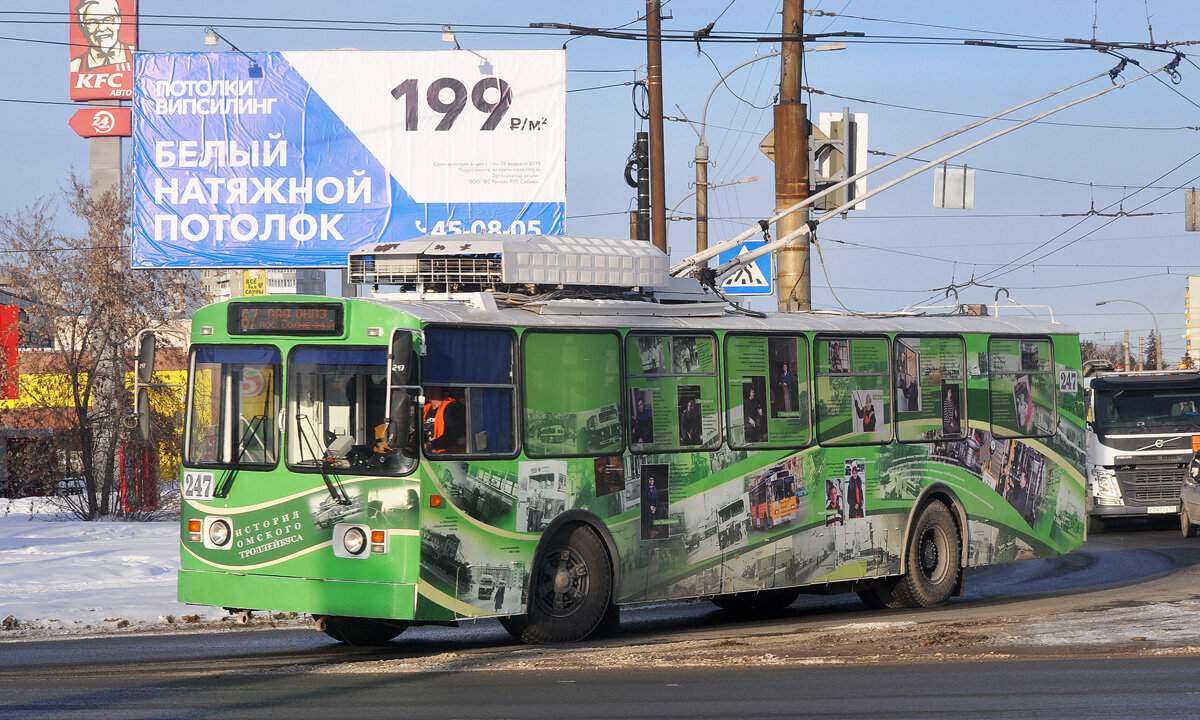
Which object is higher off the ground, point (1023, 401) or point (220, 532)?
point (1023, 401)

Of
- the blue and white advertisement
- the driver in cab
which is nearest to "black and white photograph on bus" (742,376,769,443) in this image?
the driver in cab

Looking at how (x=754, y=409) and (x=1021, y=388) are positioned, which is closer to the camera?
(x=754, y=409)

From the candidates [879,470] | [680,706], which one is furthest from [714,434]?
[680,706]

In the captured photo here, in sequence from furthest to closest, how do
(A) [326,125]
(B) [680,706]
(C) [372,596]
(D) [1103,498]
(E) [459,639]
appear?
(A) [326,125], (D) [1103,498], (E) [459,639], (C) [372,596], (B) [680,706]

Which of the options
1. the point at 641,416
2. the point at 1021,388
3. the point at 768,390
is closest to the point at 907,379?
the point at 1021,388

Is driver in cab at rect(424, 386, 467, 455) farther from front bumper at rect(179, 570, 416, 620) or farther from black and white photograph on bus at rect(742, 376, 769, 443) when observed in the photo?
black and white photograph on bus at rect(742, 376, 769, 443)

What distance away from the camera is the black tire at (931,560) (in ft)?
48.4

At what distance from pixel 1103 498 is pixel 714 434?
1448 cm

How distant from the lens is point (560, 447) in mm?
11680

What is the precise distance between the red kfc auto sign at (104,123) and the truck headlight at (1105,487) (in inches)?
1728

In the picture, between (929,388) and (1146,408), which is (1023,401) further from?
(1146,408)

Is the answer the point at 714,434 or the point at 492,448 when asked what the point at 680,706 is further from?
the point at 714,434

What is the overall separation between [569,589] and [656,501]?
44.9 inches

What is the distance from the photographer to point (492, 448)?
11.2 metres
